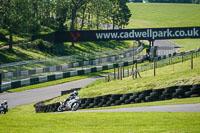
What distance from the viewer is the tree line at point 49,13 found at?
4744 cm

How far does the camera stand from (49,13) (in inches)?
3063

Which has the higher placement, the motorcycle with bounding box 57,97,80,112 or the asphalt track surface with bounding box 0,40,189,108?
the motorcycle with bounding box 57,97,80,112

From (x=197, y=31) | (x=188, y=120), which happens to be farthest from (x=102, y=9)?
(x=188, y=120)

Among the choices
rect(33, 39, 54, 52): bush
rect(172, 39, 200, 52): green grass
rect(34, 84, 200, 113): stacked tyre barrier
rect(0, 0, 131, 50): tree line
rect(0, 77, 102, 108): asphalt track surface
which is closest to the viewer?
rect(34, 84, 200, 113): stacked tyre barrier

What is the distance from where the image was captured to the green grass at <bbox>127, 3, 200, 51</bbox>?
10356 centimetres

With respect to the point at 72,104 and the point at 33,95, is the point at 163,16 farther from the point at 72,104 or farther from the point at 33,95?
the point at 72,104

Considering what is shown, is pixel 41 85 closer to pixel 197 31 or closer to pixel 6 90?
pixel 6 90

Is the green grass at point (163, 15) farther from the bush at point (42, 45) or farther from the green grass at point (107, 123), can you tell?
the green grass at point (107, 123)

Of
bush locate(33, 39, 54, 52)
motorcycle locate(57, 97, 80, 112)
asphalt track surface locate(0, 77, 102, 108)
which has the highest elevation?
bush locate(33, 39, 54, 52)

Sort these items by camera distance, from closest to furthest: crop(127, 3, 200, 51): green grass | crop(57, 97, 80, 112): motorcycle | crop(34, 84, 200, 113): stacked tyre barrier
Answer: crop(34, 84, 200, 113): stacked tyre barrier → crop(57, 97, 80, 112): motorcycle → crop(127, 3, 200, 51): green grass

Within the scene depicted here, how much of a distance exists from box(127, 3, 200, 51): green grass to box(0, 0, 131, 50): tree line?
1670cm

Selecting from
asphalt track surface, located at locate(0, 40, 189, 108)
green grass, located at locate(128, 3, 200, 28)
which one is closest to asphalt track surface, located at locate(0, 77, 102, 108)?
asphalt track surface, located at locate(0, 40, 189, 108)

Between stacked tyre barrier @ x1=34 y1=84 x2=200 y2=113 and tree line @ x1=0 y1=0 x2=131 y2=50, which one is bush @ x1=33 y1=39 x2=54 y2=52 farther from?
stacked tyre barrier @ x1=34 y1=84 x2=200 y2=113

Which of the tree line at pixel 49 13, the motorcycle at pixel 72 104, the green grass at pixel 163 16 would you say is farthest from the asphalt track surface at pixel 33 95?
the green grass at pixel 163 16
